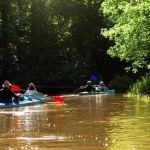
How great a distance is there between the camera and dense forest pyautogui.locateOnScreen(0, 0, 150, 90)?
141 feet

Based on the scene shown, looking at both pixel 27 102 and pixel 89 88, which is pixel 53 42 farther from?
pixel 27 102

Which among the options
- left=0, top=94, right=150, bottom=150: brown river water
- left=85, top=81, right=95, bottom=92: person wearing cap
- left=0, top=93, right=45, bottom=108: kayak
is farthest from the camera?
left=85, top=81, right=95, bottom=92: person wearing cap

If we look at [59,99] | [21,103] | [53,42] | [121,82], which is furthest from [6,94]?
[53,42]

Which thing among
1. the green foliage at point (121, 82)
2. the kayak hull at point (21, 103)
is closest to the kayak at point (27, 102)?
the kayak hull at point (21, 103)

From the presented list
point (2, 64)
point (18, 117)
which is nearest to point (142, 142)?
point (18, 117)

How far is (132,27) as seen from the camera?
24.7 m

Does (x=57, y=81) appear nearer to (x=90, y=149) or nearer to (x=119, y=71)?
(x=119, y=71)

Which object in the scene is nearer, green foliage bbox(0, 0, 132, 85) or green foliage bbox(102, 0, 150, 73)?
green foliage bbox(102, 0, 150, 73)

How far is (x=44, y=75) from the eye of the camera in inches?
1732

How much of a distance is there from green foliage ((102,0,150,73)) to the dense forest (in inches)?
475

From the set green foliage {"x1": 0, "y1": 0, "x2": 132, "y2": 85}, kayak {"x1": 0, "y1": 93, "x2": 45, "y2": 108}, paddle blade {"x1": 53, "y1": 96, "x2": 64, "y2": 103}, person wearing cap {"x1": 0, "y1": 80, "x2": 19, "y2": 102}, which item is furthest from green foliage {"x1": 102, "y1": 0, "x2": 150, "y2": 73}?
green foliage {"x1": 0, "y1": 0, "x2": 132, "y2": 85}

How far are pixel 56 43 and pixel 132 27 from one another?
891 inches

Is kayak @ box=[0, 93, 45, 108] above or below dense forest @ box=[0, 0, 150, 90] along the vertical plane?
below

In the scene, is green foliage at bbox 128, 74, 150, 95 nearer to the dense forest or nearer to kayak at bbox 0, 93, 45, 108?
kayak at bbox 0, 93, 45, 108
